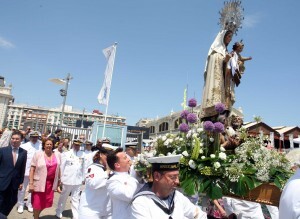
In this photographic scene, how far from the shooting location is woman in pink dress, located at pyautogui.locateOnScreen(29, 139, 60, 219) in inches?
230

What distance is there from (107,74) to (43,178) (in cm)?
693

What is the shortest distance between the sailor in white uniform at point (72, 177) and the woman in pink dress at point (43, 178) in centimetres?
90

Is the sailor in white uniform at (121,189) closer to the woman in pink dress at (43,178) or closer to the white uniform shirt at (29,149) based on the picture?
the woman in pink dress at (43,178)

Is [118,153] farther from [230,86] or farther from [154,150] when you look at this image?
[230,86]

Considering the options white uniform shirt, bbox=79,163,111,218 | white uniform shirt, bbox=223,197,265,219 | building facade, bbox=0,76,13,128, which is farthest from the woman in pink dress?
building facade, bbox=0,76,13,128

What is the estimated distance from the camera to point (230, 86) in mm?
5562

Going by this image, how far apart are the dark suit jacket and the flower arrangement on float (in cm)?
334

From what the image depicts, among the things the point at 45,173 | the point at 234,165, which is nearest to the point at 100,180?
the point at 234,165

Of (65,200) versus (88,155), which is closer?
(65,200)

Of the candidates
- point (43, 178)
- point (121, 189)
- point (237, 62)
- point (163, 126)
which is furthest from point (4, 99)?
point (121, 189)

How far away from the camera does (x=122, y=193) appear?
275cm

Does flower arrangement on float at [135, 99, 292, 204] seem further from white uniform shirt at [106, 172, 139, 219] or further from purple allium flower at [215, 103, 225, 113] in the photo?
white uniform shirt at [106, 172, 139, 219]

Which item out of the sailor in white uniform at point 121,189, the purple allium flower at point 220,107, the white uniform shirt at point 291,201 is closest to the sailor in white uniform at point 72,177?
the sailor in white uniform at point 121,189

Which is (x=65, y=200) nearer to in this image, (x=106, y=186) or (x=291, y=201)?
(x=106, y=186)
